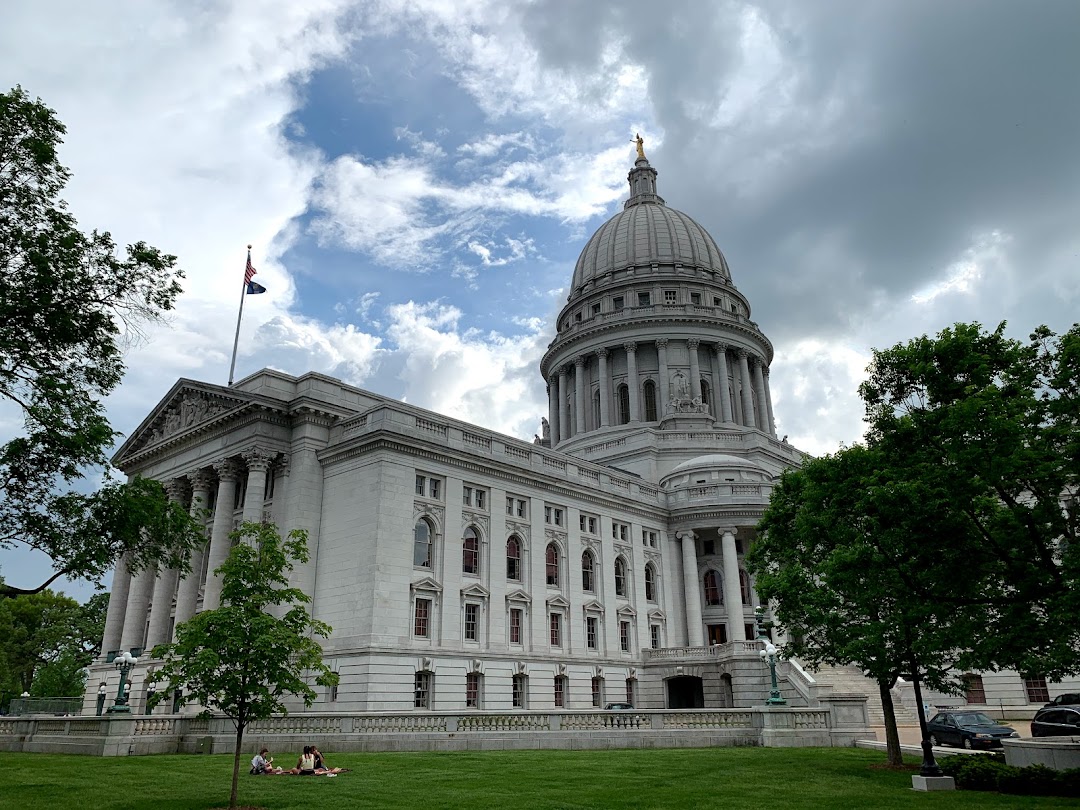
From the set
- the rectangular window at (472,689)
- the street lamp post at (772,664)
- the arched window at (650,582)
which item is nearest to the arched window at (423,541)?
the rectangular window at (472,689)

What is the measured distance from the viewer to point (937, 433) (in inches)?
904

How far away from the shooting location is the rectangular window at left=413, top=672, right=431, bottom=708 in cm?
4553

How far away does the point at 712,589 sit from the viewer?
65.4 m

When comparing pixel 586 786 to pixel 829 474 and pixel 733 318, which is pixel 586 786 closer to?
pixel 829 474

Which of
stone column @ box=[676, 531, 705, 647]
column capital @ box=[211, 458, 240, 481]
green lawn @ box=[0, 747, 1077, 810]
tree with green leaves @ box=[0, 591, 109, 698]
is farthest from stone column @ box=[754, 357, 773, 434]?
tree with green leaves @ box=[0, 591, 109, 698]

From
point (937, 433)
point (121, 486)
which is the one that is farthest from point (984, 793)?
point (121, 486)

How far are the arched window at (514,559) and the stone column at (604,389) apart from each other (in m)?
33.5

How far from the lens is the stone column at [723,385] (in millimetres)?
85312

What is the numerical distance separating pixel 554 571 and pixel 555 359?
42.5 meters

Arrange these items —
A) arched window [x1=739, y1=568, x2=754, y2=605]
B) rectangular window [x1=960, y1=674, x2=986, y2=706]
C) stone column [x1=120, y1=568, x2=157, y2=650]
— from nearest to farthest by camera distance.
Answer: rectangular window [x1=960, y1=674, x2=986, y2=706] → stone column [x1=120, y1=568, x2=157, y2=650] → arched window [x1=739, y1=568, x2=754, y2=605]

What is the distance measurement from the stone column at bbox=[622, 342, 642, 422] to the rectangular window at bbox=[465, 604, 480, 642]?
38.4 metres

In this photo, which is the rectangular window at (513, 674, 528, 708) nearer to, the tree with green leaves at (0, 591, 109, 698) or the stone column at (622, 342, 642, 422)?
the stone column at (622, 342, 642, 422)

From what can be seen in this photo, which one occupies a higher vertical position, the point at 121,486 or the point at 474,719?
the point at 121,486

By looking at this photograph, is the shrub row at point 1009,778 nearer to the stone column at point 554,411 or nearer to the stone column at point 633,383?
the stone column at point 633,383
